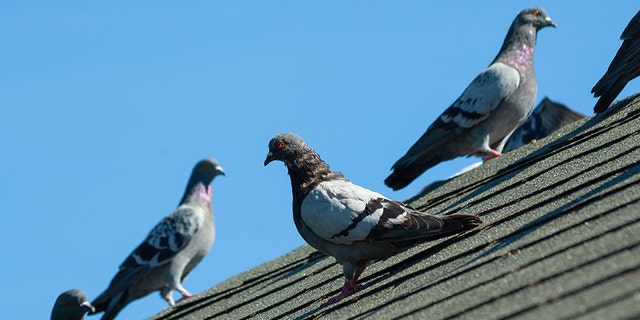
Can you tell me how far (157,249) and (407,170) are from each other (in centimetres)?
314

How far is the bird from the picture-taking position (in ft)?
18.0

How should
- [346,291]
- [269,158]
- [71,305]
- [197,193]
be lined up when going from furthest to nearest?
[197,193] → [71,305] → [269,158] → [346,291]

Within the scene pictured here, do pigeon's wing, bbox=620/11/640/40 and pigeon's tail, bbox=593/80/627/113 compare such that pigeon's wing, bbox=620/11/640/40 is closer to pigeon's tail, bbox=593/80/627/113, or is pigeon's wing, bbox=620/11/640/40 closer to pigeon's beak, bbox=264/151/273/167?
pigeon's tail, bbox=593/80/627/113

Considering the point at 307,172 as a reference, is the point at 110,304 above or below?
above

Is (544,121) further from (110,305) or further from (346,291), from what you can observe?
(346,291)

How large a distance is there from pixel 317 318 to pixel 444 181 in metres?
→ 3.21

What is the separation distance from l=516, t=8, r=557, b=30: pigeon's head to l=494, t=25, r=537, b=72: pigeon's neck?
67 millimetres

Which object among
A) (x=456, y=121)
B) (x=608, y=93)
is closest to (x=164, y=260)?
(x=456, y=121)

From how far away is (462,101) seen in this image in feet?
31.2

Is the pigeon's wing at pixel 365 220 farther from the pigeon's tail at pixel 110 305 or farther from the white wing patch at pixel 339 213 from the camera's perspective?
the pigeon's tail at pixel 110 305

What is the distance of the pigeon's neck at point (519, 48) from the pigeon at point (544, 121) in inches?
110

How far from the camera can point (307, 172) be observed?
238 inches

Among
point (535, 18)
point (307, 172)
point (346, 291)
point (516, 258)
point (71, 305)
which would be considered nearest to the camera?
point (516, 258)

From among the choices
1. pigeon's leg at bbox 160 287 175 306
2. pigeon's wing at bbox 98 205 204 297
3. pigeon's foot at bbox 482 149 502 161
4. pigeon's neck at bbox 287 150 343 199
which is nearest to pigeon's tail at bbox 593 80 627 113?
pigeon's neck at bbox 287 150 343 199
